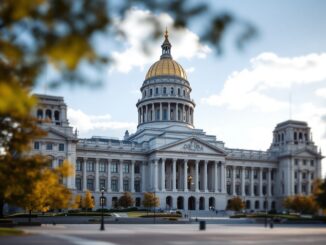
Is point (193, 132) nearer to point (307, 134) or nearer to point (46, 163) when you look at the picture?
point (307, 134)

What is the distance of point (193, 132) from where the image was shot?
14075 cm

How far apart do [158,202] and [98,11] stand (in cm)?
10786

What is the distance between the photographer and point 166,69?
153 metres

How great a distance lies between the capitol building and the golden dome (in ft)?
1.00

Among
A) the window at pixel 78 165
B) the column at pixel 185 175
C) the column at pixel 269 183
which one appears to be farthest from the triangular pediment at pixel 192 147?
the column at pixel 269 183

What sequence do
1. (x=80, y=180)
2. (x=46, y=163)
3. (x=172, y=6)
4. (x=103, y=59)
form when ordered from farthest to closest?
(x=80, y=180), (x=46, y=163), (x=172, y=6), (x=103, y=59)

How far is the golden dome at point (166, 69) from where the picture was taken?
153 metres

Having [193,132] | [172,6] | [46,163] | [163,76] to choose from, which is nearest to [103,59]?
[172,6]

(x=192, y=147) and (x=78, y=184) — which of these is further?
(x=192, y=147)

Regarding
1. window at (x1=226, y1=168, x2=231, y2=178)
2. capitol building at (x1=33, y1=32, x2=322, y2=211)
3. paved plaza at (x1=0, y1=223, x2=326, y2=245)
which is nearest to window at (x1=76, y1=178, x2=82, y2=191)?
capitol building at (x1=33, y1=32, x2=322, y2=211)

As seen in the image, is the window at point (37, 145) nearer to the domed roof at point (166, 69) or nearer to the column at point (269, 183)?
the domed roof at point (166, 69)

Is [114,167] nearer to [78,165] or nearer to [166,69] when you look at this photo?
[78,165]

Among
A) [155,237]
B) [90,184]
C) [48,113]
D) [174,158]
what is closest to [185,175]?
[174,158]

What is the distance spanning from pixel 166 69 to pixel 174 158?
3410cm
